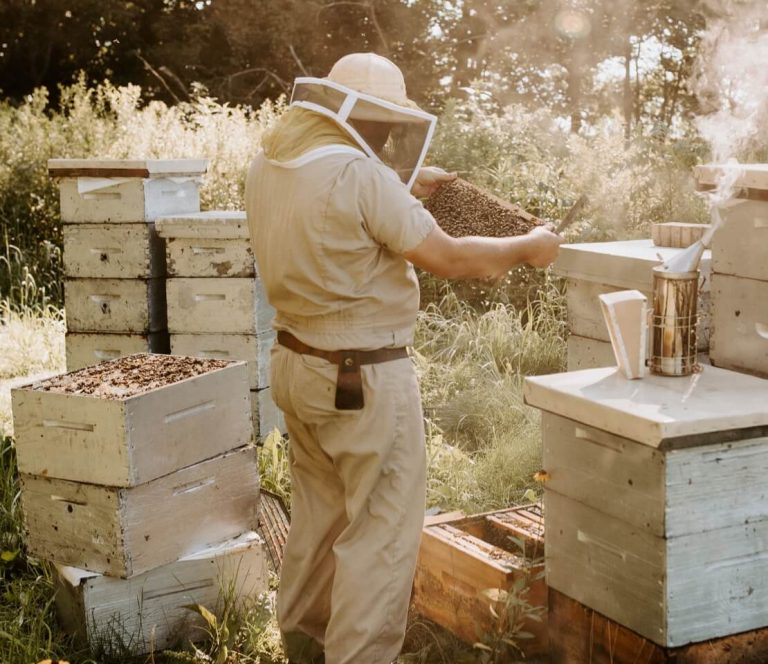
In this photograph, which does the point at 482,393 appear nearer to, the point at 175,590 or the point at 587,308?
the point at 587,308

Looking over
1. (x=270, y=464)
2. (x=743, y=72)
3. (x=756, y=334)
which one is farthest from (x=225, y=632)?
(x=743, y=72)

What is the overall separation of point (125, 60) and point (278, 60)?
2.72 m

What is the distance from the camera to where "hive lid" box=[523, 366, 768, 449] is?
236 cm

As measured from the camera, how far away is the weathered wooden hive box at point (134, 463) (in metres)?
3.15

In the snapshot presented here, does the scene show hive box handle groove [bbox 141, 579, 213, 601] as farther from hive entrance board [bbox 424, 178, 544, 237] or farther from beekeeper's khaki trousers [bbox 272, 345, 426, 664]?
hive entrance board [bbox 424, 178, 544, 237]

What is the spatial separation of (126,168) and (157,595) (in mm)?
2379

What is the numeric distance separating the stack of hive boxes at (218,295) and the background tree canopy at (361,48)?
11987 millimetres

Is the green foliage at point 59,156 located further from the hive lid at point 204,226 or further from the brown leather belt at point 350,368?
the brown leather belt at point 350,368

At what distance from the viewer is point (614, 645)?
2.67 m

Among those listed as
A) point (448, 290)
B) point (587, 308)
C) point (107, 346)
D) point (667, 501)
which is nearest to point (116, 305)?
point (107, 346)

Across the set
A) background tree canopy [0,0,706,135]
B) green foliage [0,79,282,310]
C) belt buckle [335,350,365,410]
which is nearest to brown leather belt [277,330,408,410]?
belt buckle [335,350,365,410]

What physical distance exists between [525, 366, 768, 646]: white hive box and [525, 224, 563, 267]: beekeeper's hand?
1.54 feet

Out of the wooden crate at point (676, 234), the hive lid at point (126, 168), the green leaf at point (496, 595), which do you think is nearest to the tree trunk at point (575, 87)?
the hive lid at point (126, 168)

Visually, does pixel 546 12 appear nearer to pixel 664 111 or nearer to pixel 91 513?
pixel 664 111
